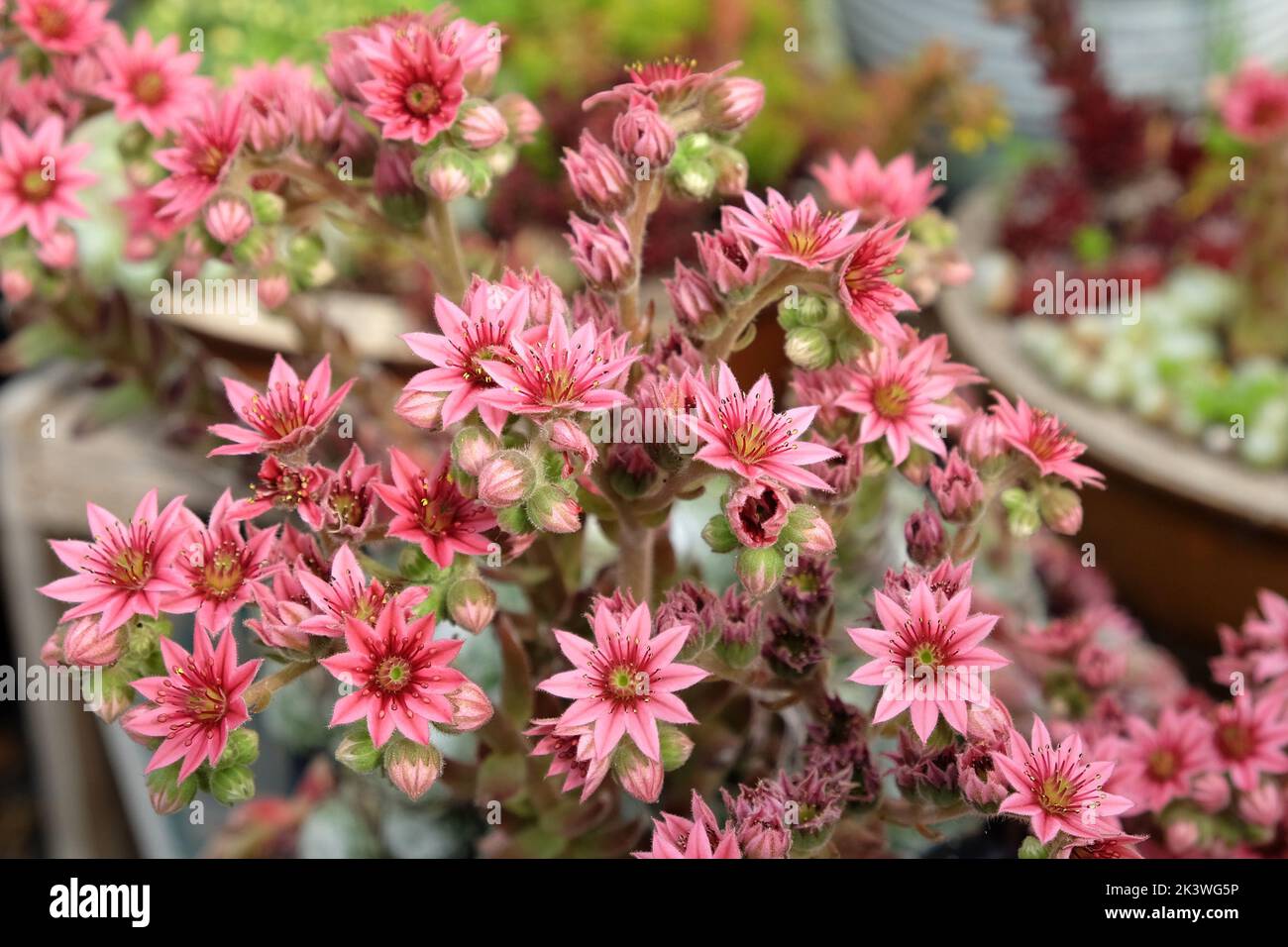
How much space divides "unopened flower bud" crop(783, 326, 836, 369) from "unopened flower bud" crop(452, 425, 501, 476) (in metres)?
0.11

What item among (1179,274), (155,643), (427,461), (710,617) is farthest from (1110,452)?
(155,643)

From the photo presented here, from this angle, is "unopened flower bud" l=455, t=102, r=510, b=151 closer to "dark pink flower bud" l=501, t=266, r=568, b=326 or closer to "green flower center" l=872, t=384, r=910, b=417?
"dark pink flower bud" l=501, t=266, r=568, b=326

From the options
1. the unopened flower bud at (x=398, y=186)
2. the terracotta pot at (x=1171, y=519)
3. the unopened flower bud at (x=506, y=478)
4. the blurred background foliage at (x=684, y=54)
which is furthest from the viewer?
the blurred background foliage at (x=684, y=54)

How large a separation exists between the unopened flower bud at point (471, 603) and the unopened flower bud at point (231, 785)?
A: 92 mm

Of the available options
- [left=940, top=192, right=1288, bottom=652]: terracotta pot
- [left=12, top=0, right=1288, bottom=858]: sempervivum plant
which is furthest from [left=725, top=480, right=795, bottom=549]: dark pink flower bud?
[left=940, top=192, right=1288, bottom=652]: terracotta pot

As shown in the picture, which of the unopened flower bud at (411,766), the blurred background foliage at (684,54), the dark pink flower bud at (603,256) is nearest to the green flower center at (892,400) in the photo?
the dark pink flower bud at (603,256)

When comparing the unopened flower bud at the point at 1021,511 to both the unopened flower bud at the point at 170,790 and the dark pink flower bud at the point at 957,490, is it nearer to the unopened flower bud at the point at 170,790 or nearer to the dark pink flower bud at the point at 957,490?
the dark pink flower bud at the point at 957,490

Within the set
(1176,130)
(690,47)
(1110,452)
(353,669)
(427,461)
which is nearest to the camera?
(353,669)

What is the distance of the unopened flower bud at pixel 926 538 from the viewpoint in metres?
0.49

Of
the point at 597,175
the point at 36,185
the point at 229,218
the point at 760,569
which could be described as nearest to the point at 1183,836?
the point at 760,569

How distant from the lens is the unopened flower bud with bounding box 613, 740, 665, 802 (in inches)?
16.3

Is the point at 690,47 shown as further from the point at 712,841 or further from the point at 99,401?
the point at 712,841

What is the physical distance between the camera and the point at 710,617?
1.49 ft
